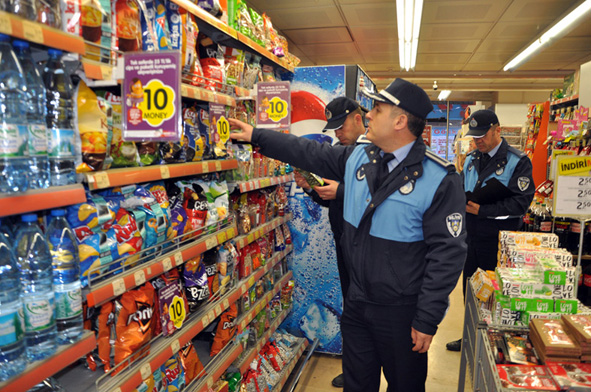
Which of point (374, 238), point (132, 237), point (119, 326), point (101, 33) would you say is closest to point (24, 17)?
point (101, 33)

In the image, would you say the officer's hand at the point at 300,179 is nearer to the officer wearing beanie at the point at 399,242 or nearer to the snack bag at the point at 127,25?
the officer wearing beanie at the point at 399,242

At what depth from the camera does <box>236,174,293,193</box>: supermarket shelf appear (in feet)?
9.22

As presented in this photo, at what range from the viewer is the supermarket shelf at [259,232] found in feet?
9.28

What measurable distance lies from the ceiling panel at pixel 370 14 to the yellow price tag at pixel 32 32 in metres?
5.91

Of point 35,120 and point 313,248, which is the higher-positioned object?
point 35,120

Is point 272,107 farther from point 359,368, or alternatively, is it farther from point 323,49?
point 323,49

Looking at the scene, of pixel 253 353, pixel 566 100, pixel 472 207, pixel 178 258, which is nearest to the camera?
pixel 178 258

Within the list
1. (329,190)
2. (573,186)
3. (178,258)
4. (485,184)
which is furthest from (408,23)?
(178,258)

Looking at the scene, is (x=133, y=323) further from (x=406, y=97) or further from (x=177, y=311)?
(x=406, y=97)

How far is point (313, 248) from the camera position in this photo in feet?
13.0

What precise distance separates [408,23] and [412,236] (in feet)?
18.1

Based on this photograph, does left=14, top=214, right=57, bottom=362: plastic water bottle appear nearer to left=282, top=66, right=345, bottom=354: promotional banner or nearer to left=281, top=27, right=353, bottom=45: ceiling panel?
left=282, top=66, right=345, bottom=354: promotional banner

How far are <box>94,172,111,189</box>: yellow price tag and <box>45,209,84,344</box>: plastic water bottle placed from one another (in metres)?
0.15

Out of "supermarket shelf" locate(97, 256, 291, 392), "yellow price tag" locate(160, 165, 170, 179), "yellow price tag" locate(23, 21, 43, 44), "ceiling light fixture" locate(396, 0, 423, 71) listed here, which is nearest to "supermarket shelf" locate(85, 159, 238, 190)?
"yellow price tag" locate(160, 165, 170, 179)
